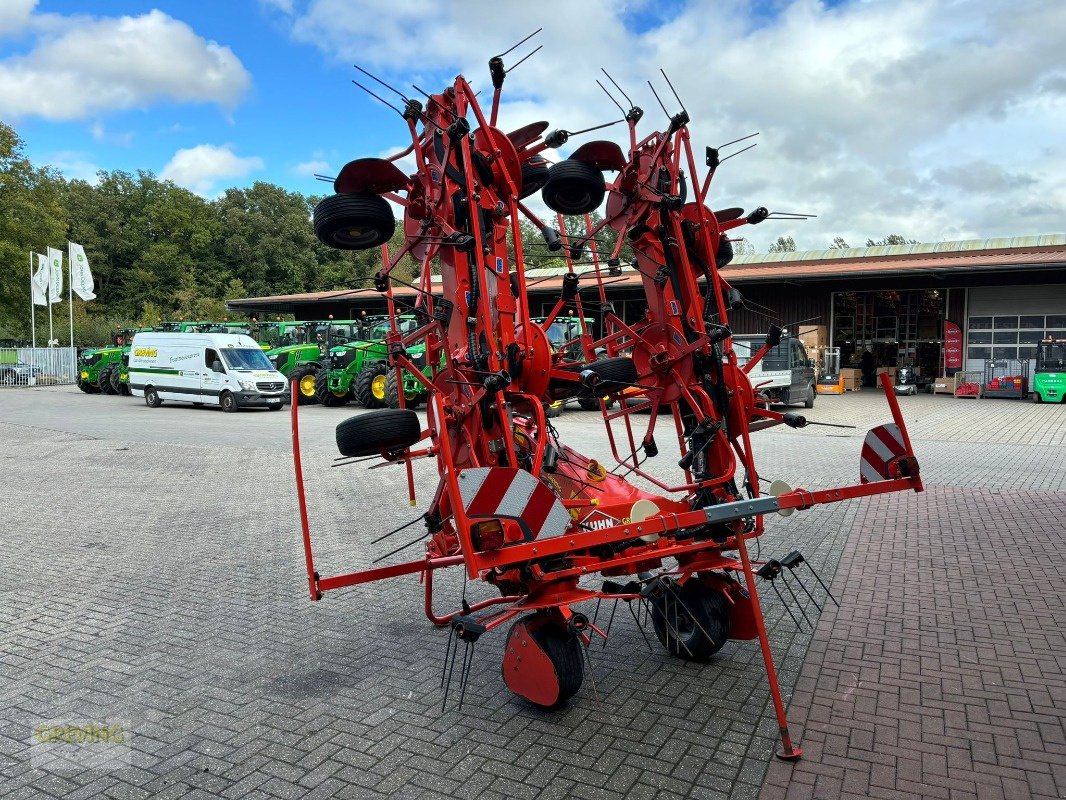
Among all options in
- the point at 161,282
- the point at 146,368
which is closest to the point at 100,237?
the point at 161,282

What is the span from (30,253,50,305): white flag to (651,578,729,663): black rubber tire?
39.3m

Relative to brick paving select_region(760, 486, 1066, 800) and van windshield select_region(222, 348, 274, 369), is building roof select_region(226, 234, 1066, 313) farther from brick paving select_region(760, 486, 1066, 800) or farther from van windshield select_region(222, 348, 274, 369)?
brick paving select_region(760, 486, 1066, 800)

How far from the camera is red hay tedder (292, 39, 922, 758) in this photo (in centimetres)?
415

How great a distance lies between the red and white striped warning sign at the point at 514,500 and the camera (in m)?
3.78

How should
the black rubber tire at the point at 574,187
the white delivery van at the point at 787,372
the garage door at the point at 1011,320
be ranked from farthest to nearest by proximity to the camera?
the garage door at the point at 1011,320 < the white delivery van at the point at 787,372 < the black rubber tire at the point at 574,187

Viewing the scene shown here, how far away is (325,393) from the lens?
24188mm

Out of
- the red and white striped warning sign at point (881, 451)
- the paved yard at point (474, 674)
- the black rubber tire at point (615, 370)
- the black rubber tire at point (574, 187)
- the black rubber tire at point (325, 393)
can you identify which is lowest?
the paved yard at point (474, 674)

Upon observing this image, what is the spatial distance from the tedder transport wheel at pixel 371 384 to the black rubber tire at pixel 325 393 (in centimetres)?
186

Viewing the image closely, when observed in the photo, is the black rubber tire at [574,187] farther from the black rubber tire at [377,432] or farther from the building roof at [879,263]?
the building roof at [879,263]

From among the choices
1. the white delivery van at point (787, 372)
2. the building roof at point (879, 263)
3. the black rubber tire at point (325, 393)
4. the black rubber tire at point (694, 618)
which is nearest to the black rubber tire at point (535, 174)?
the black rubber tire at point (694, 618)

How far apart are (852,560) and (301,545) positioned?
5.12 meters

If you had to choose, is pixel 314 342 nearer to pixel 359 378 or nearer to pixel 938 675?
pixel 359 378

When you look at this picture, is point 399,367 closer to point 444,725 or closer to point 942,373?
point 444,725

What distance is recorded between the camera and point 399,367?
5328 millimetres
